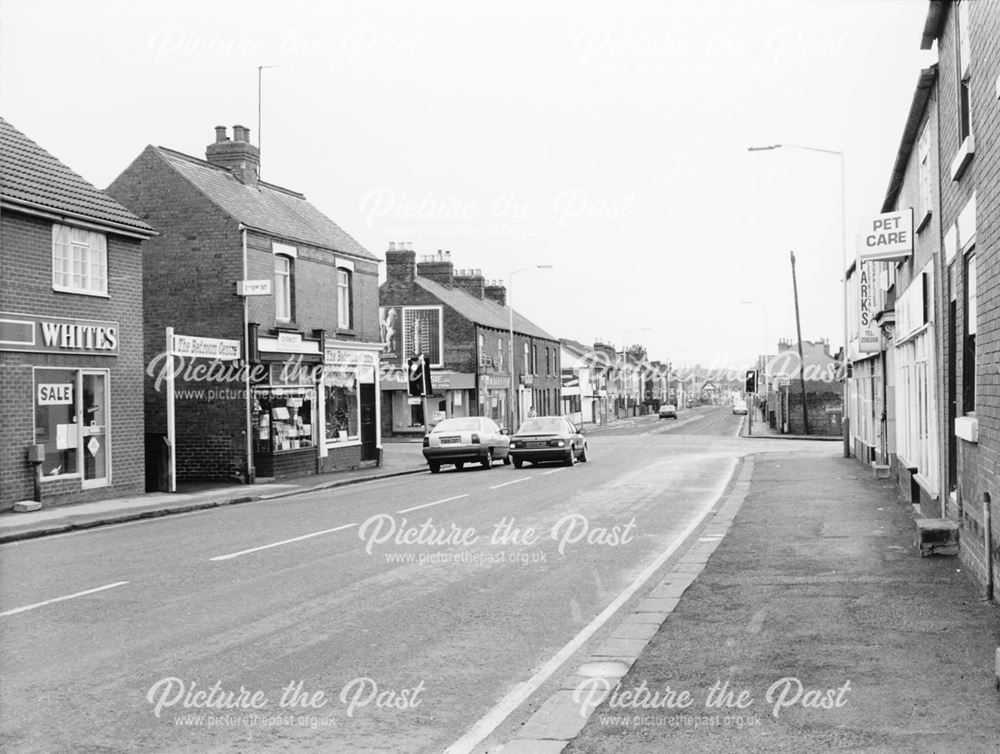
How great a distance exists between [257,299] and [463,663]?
807 inches

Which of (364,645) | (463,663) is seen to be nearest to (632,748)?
(463,663)

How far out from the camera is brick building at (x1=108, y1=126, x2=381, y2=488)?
1018 inches

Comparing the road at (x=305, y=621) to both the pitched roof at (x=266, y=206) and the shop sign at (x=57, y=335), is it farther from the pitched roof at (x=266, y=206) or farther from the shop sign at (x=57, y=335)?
the pitched roof at (x=266, y=206)

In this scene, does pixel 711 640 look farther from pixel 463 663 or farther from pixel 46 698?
pixel 46 698

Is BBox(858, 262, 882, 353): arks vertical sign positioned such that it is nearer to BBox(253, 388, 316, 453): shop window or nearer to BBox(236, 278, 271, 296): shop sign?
BBox(236, 278, 271, 296): shop sign

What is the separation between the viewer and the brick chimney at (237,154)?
30.0 meters

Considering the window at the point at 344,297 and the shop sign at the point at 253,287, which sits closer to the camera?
the shop sign at the point at 253,287

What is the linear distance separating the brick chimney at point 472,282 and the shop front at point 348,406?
1252 inches

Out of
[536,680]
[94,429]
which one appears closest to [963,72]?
[536,680]

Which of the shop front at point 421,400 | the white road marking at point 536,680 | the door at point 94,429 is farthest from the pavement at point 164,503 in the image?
the shop front at point 421,400

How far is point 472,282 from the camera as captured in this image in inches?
2559

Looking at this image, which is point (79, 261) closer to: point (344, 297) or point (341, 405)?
point (341, 405)

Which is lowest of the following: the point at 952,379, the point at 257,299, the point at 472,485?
the point at 472,485

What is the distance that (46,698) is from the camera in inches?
248
